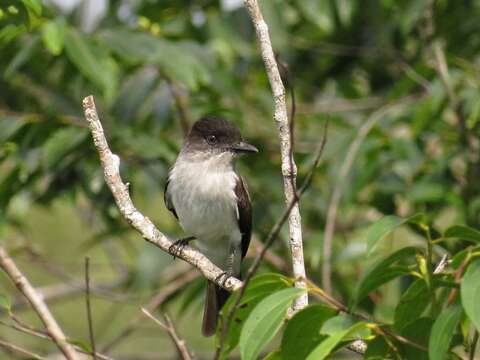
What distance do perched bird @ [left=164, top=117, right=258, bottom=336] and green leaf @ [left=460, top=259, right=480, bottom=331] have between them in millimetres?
2637

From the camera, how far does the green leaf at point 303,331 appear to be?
2645 mm

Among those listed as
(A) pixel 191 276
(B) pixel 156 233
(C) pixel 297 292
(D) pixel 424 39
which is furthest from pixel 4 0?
(D) pixel 424 39

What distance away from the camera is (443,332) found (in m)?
2.49

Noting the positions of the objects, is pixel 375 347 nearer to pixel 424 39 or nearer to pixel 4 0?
pixel 4 0

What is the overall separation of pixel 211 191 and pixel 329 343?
2751mm

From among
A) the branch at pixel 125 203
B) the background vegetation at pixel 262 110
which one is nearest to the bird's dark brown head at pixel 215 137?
the background vegetation at pixel 262 110

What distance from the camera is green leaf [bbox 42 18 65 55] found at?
4652mm

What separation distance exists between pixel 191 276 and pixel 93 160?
2.95ft

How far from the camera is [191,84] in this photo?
16.5ft

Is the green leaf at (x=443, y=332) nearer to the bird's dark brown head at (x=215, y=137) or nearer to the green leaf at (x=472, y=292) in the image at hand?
the green leaf at (x=472, y=292)

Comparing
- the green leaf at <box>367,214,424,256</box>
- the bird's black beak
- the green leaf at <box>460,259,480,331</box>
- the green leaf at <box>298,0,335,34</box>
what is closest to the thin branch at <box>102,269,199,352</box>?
the bird's black beak

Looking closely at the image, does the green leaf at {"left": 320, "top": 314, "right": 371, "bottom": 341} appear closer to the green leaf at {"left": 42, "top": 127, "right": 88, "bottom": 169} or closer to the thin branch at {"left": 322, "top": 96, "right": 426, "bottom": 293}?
the thin branch at {"left": 322, "top": 96, "right": 426, "bottom": 293}

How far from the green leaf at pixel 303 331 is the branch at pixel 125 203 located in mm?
754

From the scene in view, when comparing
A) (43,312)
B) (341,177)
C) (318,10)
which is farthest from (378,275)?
(318,10)
